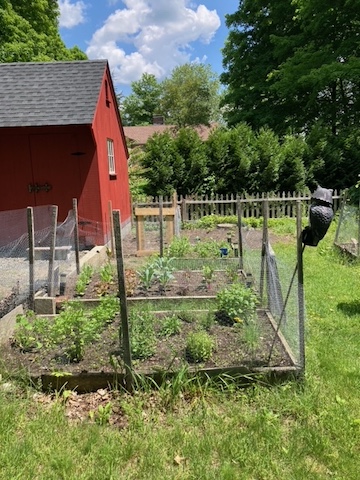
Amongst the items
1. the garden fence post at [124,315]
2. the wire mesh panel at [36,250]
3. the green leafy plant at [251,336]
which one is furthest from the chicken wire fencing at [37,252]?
the green leafy plant at [251,336]

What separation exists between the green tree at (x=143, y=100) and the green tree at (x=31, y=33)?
33208 millimetres

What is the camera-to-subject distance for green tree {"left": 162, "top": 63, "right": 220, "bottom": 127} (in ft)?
154

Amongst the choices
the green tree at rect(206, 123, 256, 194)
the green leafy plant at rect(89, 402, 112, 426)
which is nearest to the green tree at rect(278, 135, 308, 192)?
the green tree at rect(206, 123, 256, 194)

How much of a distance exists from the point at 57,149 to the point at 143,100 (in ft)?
172

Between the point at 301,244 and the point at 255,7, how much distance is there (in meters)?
23.0

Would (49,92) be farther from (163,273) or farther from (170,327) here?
(170,327)

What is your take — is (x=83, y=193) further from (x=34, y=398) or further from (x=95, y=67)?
(x=34, y=398)

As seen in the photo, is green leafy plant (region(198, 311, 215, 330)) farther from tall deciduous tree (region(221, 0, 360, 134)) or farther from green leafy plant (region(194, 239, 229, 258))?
tall deciduous tree (region(221, 0, 360, 134))

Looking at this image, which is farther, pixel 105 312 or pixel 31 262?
pixel 31 262

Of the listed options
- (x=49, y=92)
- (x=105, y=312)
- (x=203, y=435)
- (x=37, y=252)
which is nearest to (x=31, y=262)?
(x=105, y=312)

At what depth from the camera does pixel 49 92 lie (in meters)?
10.1

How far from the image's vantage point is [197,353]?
3.59 meters

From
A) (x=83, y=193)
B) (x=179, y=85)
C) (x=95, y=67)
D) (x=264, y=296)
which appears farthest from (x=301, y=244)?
(x=179, y=85)

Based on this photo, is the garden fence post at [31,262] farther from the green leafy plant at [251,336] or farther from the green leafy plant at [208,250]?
the green leafy plant at [208,250]
